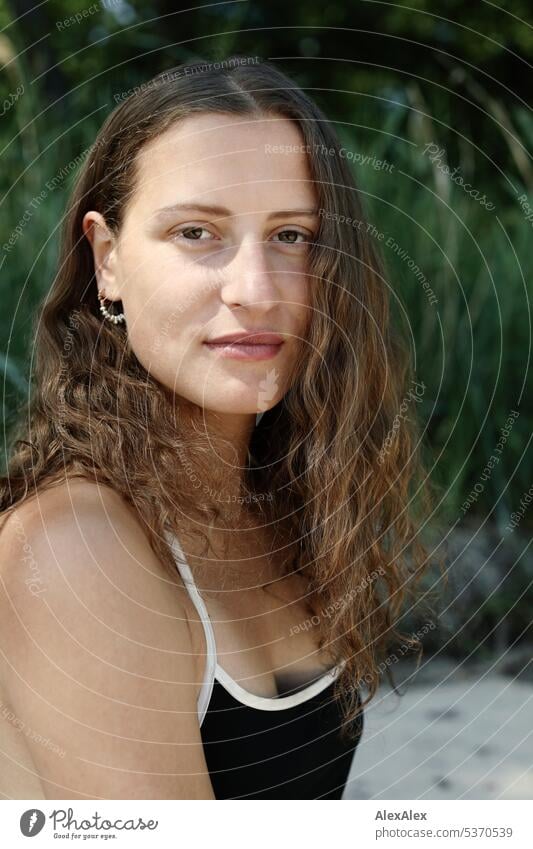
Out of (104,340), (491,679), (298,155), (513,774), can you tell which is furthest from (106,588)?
(491,679)

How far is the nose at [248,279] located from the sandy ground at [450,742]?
3.88ft

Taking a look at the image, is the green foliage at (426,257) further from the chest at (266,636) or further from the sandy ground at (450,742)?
the chest at (266,636)

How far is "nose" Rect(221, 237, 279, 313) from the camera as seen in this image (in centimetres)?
107

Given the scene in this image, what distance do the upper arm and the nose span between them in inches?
10.5

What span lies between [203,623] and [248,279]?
36cm

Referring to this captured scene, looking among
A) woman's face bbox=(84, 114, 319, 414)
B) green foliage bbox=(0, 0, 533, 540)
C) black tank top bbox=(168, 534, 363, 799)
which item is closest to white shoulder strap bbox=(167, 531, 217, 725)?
black tank top bbox=(168, 534, 363, 799)

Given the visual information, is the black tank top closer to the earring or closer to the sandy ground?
the earring

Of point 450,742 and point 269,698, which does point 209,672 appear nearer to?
point 269,698

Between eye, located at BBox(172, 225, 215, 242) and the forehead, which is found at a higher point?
the forehead

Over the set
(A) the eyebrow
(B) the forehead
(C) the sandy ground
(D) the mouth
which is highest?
(B) the forehead

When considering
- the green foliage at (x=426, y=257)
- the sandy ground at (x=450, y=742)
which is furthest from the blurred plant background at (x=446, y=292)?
the sandy ground at (x=450, y=742)

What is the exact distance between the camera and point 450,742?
7.65ft

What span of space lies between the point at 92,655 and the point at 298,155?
1.88 ft

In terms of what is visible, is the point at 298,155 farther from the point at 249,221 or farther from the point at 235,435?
the point at 235,435
